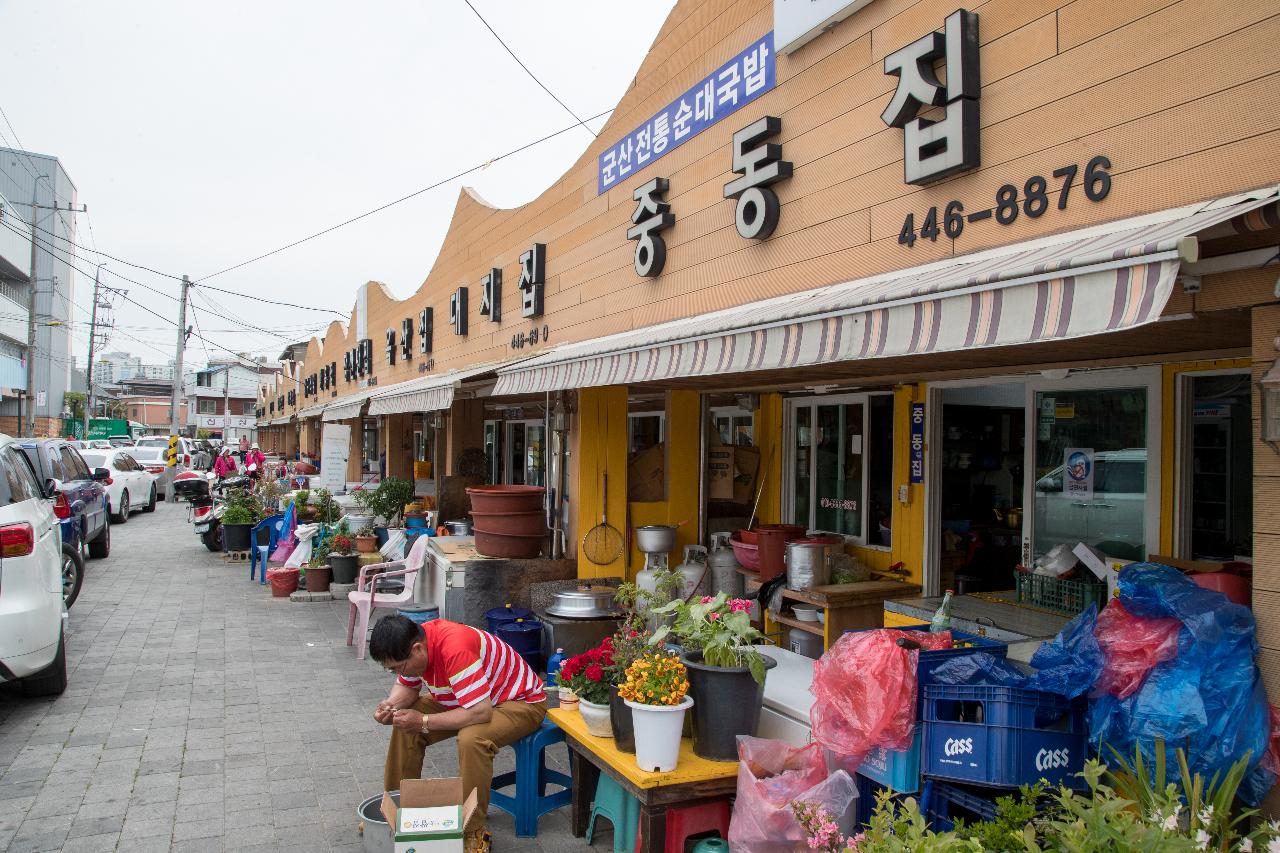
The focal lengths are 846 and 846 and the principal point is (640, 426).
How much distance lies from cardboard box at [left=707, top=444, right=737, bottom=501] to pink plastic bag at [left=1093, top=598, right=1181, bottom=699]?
17.2 feet

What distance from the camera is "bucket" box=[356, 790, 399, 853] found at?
148 inches

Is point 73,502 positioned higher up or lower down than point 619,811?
higher up

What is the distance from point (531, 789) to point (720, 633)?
1.40 metres

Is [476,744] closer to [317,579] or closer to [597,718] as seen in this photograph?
[597,718]

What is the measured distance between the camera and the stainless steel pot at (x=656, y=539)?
754cm

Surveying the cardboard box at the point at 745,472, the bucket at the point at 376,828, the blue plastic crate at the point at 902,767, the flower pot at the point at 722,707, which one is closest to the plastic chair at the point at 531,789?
the bucket at the point at 376,828

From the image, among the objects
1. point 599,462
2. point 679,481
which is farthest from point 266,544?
point 679,481

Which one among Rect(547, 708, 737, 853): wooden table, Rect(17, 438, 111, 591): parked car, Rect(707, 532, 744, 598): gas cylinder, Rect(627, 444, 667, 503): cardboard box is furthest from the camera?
Rect(17, 438, 111, 591): parked car

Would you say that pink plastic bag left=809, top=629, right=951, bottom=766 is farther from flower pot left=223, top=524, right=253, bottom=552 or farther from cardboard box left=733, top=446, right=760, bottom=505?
flower pot left=223, top=524, right=253, bottom=552

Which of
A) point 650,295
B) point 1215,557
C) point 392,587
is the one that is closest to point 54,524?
point 392,587

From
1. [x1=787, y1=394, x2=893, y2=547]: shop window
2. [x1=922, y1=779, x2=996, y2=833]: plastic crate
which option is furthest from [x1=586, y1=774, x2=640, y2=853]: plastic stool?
[x1=787, y1=394, x2=893, y2=547]: shop window

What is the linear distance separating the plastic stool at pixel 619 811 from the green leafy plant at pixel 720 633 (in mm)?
720

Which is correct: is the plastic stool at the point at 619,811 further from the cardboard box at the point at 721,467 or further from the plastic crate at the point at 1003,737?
the cardboard box at the point at 721,467

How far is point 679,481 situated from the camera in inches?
323
